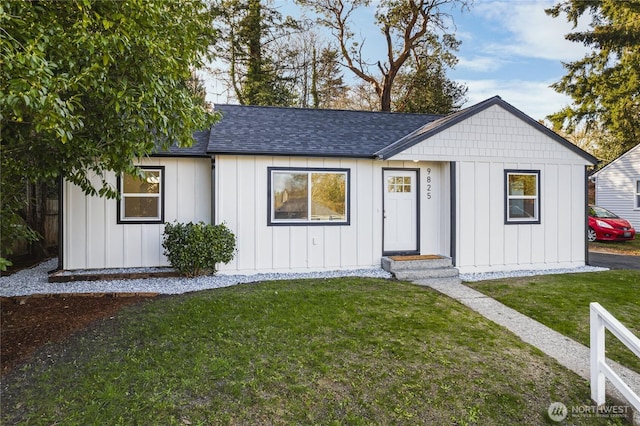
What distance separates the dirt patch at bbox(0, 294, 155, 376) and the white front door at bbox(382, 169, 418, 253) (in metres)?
5.19

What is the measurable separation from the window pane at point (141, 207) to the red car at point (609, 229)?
619 inches

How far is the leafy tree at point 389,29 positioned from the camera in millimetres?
19484

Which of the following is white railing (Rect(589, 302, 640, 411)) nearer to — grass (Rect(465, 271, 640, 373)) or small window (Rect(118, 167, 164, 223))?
grass (Rect(465, 271, 640, 373))

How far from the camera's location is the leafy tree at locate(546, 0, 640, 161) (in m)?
19.5

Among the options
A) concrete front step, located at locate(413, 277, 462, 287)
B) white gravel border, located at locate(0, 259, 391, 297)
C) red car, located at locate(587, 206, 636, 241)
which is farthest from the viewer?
red car, located at locate(587, 206, 636, 241)

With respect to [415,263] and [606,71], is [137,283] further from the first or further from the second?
[606,71]

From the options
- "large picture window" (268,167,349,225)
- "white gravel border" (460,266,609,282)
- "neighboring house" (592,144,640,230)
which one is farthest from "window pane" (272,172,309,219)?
"neighboring house" (592,144,640,230)

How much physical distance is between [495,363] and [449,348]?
1.59 feet

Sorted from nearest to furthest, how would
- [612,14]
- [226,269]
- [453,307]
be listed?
[453,307] → [226,269] → [612,14]

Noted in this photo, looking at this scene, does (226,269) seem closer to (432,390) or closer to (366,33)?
(432,390)

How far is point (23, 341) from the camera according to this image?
169 inches

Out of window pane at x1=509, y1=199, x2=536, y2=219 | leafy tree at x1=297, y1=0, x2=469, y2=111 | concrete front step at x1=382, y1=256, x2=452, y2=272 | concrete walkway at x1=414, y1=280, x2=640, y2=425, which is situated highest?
leafy tree at x1=297, y1=0, x2=469, y2=111

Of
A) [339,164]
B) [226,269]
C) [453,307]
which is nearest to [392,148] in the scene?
[339,164]

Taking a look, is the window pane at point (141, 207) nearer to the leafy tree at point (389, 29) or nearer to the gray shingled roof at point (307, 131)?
the gray shingled roof at point (307, 131)
